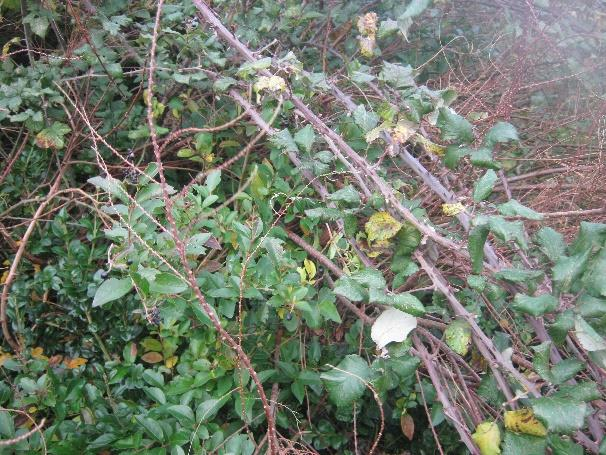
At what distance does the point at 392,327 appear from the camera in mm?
1123

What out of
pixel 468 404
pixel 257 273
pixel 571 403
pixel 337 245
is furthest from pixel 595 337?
pixel 257 273

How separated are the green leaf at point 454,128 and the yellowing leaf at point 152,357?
→ 3.36 feet

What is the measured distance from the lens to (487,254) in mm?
1183

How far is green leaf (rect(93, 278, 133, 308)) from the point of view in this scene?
119cm

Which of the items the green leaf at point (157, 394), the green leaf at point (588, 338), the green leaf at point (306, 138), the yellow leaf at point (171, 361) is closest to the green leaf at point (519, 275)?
the green leaf at point (588, 338)

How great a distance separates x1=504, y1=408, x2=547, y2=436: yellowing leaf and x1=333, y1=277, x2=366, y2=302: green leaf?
34 cm

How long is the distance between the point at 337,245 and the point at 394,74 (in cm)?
43

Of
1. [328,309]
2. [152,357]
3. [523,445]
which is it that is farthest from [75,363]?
[523,445]

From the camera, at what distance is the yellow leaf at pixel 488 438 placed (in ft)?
3.38

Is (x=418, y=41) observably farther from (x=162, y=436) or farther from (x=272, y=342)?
(x=162, y=436)

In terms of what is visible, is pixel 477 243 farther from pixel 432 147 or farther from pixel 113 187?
pixel 113 187

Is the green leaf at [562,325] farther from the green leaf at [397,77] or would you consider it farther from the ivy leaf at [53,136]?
the ivy leaf at [53,136]

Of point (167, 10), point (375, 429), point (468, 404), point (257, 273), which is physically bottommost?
point (375, 429)

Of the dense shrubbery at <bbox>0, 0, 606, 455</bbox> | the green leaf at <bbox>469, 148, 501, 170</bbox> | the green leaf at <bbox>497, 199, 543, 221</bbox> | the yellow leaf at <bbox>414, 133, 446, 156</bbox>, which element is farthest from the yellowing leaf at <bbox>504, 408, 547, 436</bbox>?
the yellow leaf at <bbox>414, 133, 446, 156</bbox>
